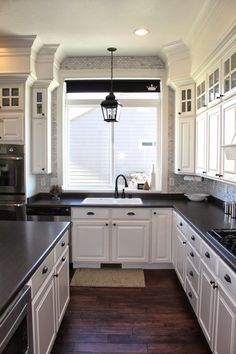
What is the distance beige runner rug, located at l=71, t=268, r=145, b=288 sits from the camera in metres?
3.54

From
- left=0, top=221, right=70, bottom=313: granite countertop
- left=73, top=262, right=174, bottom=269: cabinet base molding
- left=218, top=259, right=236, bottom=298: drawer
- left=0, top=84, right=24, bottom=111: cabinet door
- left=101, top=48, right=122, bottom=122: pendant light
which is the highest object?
left=0, top=84, right=24, bottom=111: cabinet door

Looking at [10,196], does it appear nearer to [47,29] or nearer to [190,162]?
[47,29]

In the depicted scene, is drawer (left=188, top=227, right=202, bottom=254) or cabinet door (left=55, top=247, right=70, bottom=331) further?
drawer (left=188, top=227, right=202, bottom=254)

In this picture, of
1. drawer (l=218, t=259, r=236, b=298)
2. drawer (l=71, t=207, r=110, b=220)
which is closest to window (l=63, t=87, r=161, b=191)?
drawer (l=71, t=207, r=110, b=220)

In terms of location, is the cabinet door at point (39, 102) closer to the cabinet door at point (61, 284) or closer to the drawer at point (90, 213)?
the drawer at point (90, 213)

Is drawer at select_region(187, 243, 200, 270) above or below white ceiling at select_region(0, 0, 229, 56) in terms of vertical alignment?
below

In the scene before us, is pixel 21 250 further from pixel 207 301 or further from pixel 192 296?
pixel 192 296

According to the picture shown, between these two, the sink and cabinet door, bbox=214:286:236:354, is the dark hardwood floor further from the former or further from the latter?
the sink

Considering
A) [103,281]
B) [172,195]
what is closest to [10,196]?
[103,281]

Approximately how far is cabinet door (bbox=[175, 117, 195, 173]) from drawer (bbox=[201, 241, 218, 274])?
171cm

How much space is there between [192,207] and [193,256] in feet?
3.38

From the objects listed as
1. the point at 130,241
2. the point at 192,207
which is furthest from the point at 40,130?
the point at 192,207

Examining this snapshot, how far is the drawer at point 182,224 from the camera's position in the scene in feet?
10.1

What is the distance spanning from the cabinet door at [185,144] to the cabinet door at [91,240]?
4.25ft
